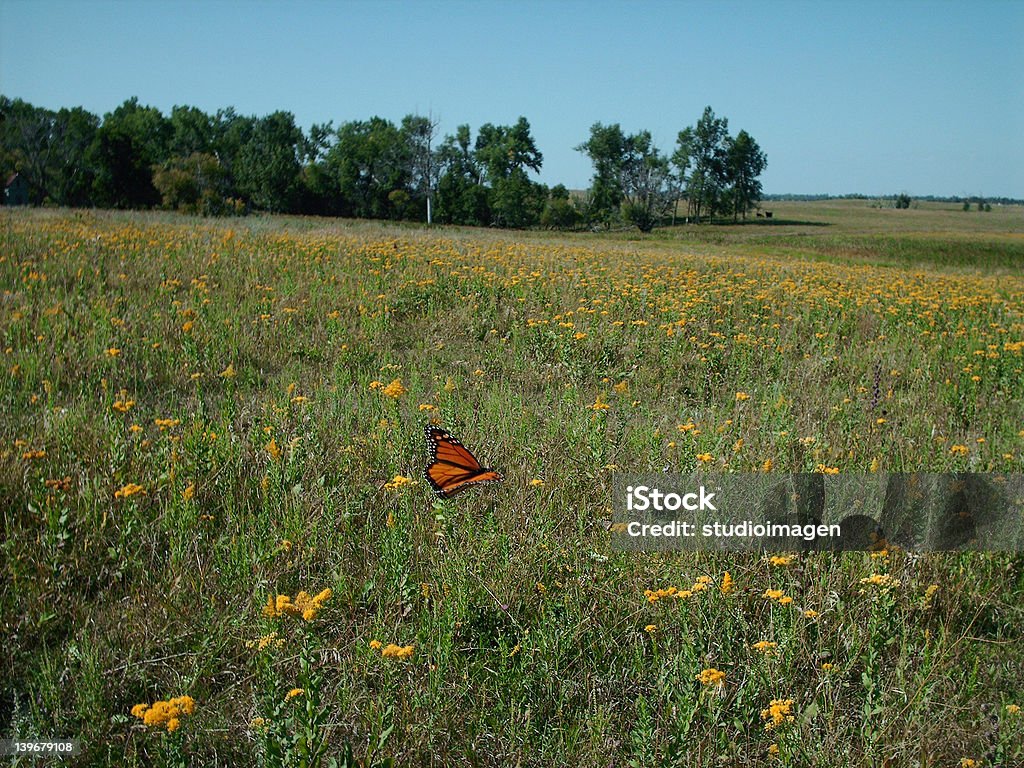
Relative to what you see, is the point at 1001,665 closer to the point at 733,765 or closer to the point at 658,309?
the point at 733,765

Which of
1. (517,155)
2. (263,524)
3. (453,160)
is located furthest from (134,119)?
(263,524)

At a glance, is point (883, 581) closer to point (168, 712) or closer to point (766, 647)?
point (766, 647)

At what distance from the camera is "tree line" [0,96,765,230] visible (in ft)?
201

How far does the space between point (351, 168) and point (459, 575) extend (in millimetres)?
75943

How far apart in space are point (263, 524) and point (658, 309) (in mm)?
6483

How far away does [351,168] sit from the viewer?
73875 millimetres

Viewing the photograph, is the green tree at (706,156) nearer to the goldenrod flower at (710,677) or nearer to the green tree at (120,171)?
the green tree at (120,171)

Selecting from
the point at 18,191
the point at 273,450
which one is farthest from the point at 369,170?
the point at 273,450

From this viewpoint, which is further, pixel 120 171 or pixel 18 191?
pixel 18 191

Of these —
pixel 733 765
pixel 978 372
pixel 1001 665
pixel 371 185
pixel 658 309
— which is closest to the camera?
pixel 733 765

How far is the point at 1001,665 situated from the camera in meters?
3.21

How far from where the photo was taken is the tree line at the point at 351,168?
61.2m

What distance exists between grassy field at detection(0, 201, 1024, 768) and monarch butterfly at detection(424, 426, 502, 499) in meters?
0.13

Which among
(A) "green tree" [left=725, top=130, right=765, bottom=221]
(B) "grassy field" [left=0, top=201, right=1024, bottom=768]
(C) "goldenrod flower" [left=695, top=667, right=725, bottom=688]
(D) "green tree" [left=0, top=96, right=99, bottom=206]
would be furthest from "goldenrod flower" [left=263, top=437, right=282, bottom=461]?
(A) "green tree" [left=725, top=130, right=765, bottom=221]
